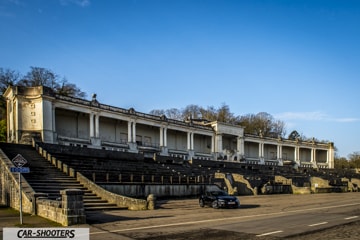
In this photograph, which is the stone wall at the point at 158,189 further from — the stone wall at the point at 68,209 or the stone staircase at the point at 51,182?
the stone wall at the point at 68,209

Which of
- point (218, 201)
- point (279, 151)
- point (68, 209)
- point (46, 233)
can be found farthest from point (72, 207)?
point (279, 151)

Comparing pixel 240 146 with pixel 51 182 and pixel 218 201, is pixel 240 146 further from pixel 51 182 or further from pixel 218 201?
pixel 51 182

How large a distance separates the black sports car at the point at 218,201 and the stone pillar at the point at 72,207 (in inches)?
436

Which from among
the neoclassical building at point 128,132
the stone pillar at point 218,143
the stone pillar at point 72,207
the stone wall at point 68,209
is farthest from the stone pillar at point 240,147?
the stone pillar at point 72,207

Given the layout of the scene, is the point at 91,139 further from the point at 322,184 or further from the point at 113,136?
the point at 322,184

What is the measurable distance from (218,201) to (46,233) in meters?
13.7

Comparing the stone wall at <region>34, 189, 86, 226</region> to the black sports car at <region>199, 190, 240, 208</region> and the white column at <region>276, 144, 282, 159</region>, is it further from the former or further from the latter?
the white column at <region>276, 144, 282, 159</region>

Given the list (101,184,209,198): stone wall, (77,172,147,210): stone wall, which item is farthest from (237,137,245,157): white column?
(77,172,147,210): stone wall

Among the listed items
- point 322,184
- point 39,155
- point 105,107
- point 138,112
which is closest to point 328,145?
point 322,184

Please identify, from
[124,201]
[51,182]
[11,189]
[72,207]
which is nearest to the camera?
[72,207]

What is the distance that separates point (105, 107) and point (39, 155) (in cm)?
2348

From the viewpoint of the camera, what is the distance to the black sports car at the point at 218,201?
2388 centimetres

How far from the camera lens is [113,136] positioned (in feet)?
191

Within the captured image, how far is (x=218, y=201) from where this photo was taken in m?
24.0
